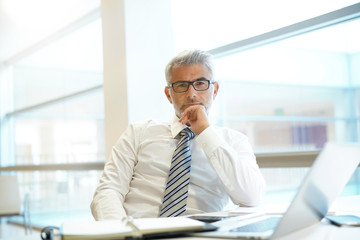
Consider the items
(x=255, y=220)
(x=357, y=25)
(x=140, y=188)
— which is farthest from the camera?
(x=357, y=25)

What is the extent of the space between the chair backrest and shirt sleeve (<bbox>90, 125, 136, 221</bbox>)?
3.32 meters

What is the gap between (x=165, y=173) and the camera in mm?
1891

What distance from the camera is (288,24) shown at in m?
2.77

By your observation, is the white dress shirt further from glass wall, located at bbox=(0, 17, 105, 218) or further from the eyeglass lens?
glass wall, located at bbox=(0, 17, 105, 218)

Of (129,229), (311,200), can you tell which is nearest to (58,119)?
(129,229)

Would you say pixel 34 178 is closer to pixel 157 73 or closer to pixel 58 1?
pixel 58 1

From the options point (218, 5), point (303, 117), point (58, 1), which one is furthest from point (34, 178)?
point (303, 117)

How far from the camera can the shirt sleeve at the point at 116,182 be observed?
5.66 feet

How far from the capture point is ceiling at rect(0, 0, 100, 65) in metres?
4.62

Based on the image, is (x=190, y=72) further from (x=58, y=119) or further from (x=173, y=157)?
(x=58, y=119)

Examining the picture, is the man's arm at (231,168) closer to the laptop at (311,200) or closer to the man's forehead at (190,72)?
the man's forehead at (190,72)

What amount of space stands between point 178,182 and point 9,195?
3.73m

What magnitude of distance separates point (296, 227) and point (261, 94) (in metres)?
13.8

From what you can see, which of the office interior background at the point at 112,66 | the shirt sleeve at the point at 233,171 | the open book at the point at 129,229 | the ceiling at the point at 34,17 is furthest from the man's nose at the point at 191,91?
the ceiling at the point at 34,17
